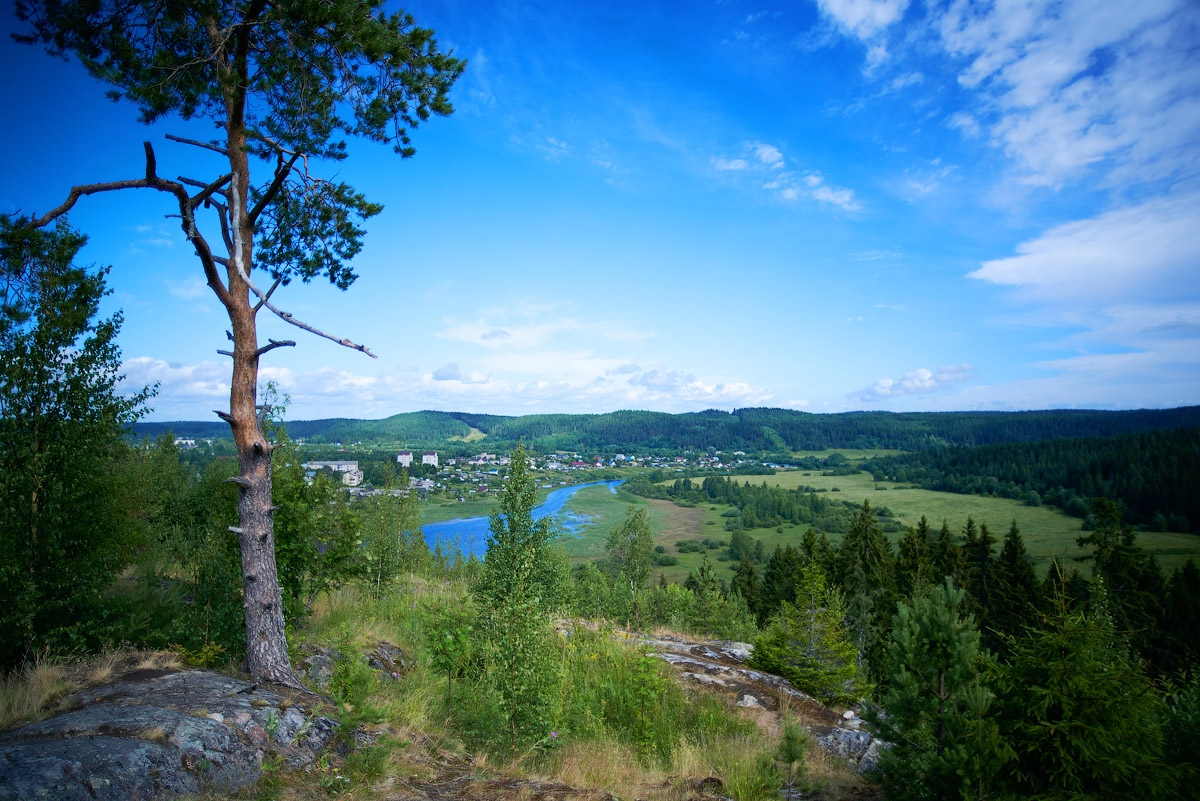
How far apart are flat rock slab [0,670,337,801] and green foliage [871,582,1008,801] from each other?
6.90m

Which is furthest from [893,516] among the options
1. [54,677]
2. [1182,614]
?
[54,677]

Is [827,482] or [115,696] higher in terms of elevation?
[115,696]

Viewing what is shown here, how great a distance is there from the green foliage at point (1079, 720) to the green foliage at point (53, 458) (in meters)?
11.1

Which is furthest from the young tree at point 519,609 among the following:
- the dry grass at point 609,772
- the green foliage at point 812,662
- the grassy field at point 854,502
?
the grassy field at point 854,502

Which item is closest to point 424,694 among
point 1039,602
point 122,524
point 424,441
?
point 122,524

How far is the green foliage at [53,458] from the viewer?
6633mm

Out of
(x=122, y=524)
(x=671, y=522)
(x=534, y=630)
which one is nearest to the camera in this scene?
(x=534, y=630)

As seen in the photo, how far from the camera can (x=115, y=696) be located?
565 cm

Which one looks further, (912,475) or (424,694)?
(912,475)

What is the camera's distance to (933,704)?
6699 mm

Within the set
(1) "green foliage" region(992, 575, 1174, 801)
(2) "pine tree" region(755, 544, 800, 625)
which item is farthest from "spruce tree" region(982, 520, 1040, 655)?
(1) "green foliage" region(992, 575, 1174, 801)

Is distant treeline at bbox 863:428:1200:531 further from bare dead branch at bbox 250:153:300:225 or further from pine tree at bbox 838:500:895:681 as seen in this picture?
bare dead branch at bbox 250:153:300:225

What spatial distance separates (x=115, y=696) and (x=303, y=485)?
4194 millimetres

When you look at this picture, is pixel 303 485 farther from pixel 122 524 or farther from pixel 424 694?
pixel 424 694
